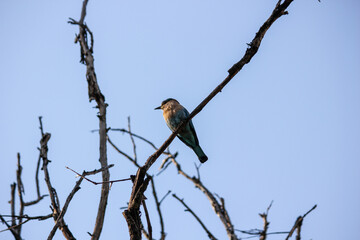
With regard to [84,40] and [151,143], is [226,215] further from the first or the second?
[84,40]

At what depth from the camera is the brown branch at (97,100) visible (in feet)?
9.21

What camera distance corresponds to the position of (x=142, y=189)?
108 inches

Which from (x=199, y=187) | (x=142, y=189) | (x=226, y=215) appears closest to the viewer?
(x=142, y=189)

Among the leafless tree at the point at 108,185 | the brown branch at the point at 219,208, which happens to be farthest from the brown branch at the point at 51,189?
the brown branch at the point at 219,208

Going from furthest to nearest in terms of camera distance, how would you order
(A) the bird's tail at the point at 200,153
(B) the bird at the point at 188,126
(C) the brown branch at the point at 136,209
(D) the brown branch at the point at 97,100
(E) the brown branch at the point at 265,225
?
(A) the bird's tail at the point at 200,153 < (B) the bird at the point at 188,126 < (E) the brown branch at the point at 265,225 < (D) the brown branch at the point at 97,100 < (C) the brown branch at the point at 136,209

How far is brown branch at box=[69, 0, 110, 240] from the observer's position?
2.81 metres

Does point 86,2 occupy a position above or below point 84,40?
above

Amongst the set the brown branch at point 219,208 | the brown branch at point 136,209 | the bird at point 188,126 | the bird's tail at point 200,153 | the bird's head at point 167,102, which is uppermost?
the bird's head at point 167,102

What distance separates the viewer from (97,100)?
3619mm

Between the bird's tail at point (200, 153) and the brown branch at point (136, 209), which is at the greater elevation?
the bird's tail at point (200, 153)

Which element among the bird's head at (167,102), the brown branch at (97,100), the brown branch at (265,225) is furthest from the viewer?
the bird's head at (167,102)

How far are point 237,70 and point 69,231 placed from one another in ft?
Answer: 6.06

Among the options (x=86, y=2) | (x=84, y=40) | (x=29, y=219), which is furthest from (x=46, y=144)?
(x=86, y=2)

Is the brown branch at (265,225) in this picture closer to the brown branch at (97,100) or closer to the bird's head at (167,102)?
the brown branch at (97,100)
